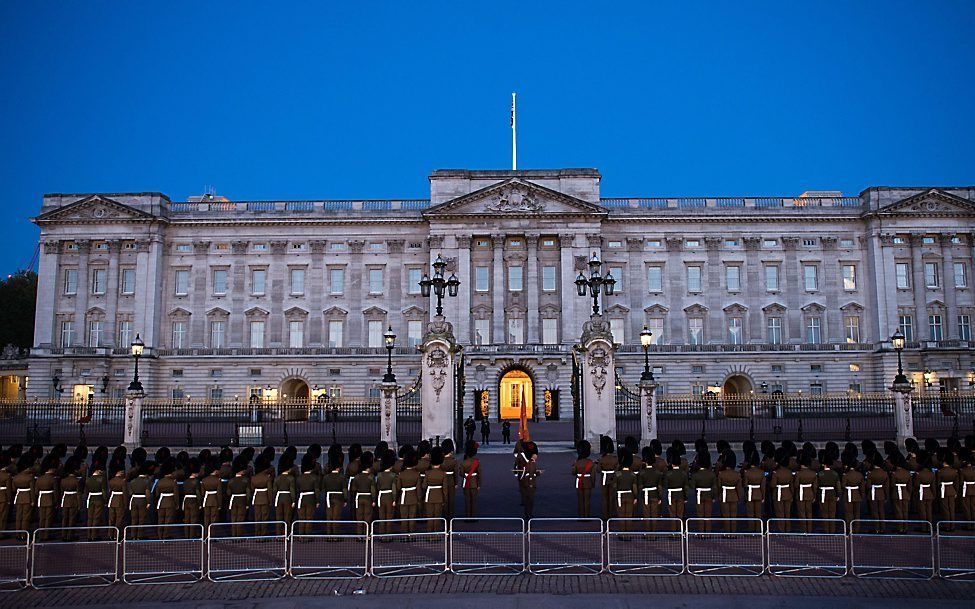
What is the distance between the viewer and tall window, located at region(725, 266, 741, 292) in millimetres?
56000

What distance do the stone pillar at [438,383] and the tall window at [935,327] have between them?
1843 inches

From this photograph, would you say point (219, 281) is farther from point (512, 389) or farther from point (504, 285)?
point (512, 389)

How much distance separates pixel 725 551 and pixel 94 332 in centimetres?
5643

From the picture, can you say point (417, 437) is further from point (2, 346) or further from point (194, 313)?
point (2, 346)

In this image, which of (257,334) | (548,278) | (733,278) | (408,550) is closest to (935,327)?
(733,278)

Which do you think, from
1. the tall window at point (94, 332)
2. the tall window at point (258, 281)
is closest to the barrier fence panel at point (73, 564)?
the tall window at point (258, 281)

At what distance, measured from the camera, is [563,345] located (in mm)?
52938

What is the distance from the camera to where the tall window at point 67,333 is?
5556 centimetres

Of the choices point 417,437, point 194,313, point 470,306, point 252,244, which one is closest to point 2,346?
point 194,313

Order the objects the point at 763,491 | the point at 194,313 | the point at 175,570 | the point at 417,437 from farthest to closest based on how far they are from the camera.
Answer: the point at 194,313 → the point at 417,437 → the point at 763,491 → the point at 175,570

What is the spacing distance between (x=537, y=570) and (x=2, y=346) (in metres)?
80.4

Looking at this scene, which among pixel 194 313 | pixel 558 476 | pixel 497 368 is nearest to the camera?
pixel 558 476

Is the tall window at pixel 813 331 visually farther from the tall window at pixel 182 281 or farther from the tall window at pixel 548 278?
the tall window at pixel 182 281

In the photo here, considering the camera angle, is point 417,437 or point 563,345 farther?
point 563,345
